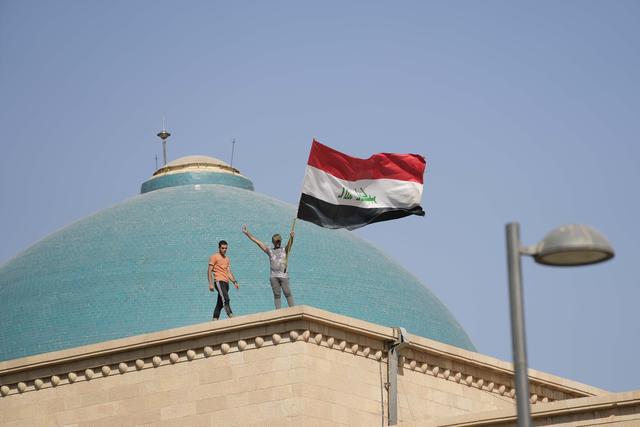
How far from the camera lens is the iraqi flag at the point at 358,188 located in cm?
1995

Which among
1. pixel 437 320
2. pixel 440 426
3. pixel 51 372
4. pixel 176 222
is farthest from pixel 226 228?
pixel 440 426

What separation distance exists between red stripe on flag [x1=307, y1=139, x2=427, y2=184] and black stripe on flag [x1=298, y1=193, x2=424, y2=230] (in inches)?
15.8

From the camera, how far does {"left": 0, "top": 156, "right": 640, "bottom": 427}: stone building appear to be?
703 inches

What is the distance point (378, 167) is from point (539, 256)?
393 inches

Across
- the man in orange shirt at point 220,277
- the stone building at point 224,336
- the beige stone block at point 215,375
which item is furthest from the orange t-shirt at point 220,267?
the beige stone block at point 215,375

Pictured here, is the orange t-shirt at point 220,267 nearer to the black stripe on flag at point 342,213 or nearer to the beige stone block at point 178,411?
the black stripe on flag at point 342,213

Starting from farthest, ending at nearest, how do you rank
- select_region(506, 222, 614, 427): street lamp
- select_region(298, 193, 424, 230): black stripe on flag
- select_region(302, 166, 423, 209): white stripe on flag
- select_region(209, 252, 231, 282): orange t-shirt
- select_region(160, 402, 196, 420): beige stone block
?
select_region(302, 166, 423, 209): white stripe on flag, select_region(298, 193, 424, 230): black stripe on flag, select_region(209, 252, 231, 282): orange t-shirt, select_region(160, 402, 196, 420): beige stone block, select_region(506, 222, 614, 427): street lamp

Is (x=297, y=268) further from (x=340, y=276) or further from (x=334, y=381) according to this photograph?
(x=334, y=381)

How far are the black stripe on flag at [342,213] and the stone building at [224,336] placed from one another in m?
1.14

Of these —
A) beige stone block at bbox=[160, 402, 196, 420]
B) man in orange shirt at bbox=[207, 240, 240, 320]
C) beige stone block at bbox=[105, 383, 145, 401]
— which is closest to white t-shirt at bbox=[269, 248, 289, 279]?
man in orange shirt at bbox=[207, 240, 240, 320]

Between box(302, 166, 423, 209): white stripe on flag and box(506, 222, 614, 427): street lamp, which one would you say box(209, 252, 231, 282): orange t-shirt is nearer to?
box(302, 166, 423, 209): white stripe on flag

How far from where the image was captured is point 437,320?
2402 cm

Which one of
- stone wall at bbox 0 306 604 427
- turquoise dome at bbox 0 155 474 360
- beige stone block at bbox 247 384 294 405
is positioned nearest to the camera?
beige stone block at bbox 247 384 294 405

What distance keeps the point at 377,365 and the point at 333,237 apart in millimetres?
5772
